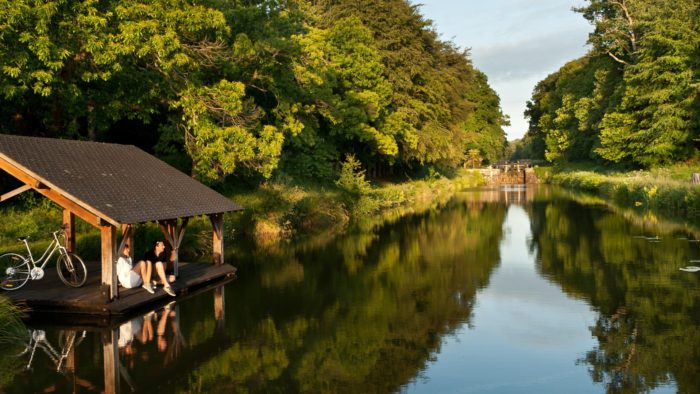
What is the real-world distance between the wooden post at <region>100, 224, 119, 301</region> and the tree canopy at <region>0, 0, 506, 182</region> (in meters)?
7.08

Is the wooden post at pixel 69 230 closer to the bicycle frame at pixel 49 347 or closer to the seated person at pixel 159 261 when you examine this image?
the seated person at pixel 159 261

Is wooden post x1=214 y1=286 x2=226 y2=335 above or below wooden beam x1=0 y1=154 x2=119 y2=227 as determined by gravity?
below

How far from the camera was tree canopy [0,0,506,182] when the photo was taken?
18.5 metres

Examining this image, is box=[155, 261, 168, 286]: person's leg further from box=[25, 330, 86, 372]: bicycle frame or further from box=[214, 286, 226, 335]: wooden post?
box=[25, 330, 86, 372]: bicycle frame

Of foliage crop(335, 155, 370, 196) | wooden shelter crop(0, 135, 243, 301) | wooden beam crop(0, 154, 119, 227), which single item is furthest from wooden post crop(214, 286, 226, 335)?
foliage crop(335, 155, 370, 196)

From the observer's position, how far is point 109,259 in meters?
13.2

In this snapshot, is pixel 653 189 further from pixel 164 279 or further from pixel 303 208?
pixel 164 279

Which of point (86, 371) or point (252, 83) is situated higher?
point (252, 83)

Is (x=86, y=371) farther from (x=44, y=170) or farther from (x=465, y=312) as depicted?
(x=465, y=312)

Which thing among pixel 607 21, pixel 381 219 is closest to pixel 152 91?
Answer: pixel 381 219

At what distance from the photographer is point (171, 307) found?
1480 centimetres

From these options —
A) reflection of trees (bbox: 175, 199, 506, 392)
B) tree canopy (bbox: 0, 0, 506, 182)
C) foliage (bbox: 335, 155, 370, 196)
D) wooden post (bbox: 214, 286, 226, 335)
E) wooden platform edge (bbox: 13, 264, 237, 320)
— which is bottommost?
reflection of trees (bbox: 175, 199, 506, 392)

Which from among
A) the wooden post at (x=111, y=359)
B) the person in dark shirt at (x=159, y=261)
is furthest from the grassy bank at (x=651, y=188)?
the wooden post at (x=111, y=359)

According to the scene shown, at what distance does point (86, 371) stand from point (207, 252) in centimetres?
1417
